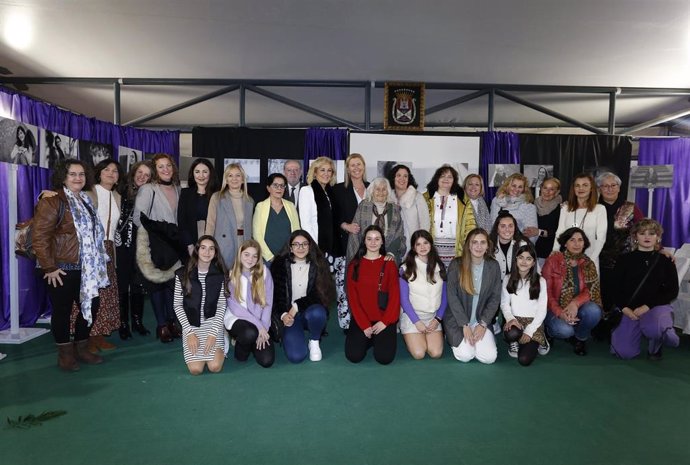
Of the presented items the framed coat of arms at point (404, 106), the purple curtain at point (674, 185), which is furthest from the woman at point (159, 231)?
the purple curtain at point (674, 185)

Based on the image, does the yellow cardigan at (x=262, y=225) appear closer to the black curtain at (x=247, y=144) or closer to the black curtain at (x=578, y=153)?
the black curtain at (x=247, y=144)

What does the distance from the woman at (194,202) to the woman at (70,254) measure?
0.66 m

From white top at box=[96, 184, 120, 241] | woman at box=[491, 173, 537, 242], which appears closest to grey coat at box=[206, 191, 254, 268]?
white top at box=[96, 184, 120, 241]

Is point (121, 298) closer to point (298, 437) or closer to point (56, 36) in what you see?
point (298, 437)

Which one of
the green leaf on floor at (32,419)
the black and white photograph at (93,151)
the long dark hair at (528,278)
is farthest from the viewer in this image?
the black and white photograph at (93,151)

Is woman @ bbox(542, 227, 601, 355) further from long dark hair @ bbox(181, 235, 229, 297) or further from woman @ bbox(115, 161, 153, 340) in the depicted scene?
woman @ bbox(115, 161, 153, 340)

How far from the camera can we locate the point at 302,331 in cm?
353

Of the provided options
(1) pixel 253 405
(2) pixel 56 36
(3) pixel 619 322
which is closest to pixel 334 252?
(1) pixel 253 405

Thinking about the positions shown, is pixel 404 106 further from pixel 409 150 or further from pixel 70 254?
pixel 70 254

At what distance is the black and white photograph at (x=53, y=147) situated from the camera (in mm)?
4309

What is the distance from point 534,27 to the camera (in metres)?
4.01

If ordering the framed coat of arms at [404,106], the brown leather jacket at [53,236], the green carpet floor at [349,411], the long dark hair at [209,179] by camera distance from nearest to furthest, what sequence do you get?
the green carpet floor at [349,411] < the brown leather jacket at [53,236] < the long dark hair at [209,179] < the framed coat of arms at [404,106]

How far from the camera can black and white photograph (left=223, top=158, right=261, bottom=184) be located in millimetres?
6004

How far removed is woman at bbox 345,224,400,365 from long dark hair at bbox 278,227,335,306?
0.56 ft
